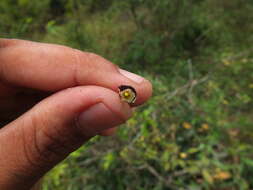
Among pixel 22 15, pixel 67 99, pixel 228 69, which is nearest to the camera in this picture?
pixel 67 99

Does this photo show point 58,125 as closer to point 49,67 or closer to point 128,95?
point 128,95

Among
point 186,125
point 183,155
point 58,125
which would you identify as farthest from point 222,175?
point 58,125

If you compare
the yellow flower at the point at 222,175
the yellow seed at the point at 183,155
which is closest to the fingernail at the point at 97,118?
the yellow seed at the point at 183,155

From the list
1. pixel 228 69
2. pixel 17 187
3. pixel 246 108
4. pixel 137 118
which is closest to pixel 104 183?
pixel 137 118

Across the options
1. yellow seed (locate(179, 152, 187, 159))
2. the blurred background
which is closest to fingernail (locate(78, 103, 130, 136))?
the blurred background

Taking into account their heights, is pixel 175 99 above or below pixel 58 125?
below

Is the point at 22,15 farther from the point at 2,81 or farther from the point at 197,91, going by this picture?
the point at 2,81
